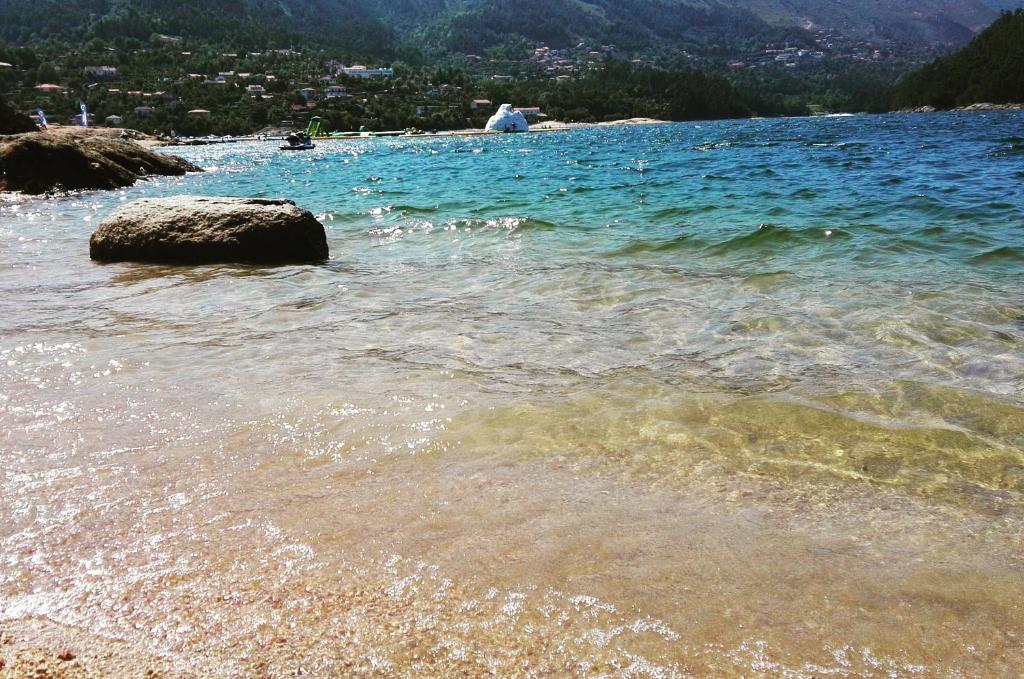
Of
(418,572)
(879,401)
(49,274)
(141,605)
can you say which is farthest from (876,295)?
(49,274)

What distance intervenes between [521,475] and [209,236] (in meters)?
6.76

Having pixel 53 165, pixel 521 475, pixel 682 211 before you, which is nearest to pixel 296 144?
pixel 53 165

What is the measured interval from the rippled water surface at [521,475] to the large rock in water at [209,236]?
1.45m

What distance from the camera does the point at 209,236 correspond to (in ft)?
26.3

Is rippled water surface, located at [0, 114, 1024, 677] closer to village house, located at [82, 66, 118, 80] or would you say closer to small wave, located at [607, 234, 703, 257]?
small wave, located at [607, 234, 703, 257]

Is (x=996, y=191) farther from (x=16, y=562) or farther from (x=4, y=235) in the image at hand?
(x=4, y=235)

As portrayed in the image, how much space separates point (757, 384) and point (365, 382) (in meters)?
2.28

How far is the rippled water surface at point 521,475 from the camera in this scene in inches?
70.7

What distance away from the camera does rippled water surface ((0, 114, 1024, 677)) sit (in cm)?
180

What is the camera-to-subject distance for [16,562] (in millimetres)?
2072

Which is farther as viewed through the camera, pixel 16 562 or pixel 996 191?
pixel 996 191

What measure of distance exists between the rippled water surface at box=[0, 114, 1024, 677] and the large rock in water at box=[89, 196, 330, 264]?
4.75 ft

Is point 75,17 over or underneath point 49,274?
over

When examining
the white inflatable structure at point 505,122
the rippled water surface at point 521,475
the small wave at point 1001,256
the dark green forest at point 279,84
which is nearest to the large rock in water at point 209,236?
the rippled water surface at point 521,475
